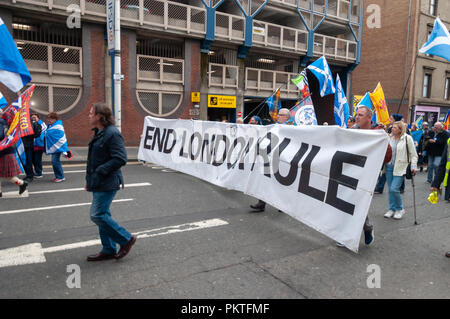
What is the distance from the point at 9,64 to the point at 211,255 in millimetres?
4378

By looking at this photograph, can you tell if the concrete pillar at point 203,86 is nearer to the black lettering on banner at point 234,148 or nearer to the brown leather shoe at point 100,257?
the black lettering on banner at point 234,148

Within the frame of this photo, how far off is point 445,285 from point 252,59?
77.7 ft

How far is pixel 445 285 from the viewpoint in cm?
344

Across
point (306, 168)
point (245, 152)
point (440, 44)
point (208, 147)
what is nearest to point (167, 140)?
point (208, 147)

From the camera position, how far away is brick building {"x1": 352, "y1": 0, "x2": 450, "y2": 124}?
2853 cm

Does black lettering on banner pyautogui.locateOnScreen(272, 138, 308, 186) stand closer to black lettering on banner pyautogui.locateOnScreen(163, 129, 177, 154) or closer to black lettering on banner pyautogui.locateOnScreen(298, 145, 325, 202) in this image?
black lettering on banner pyautogui.locateOnScreen(298, 145, 325, 202)

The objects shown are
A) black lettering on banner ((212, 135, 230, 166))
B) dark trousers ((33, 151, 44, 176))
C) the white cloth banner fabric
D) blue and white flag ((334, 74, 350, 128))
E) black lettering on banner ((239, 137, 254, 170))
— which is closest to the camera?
the white cloth banner fabric

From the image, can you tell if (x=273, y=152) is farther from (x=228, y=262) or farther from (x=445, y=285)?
(x=445, y=285)

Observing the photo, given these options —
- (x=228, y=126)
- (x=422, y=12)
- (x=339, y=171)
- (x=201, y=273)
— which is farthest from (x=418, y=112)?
(x=201, y=273)

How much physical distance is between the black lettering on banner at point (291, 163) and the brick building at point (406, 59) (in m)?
26.3

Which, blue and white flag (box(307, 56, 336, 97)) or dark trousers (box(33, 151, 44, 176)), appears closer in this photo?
dark trousers (box(33, 151, 44, 176))

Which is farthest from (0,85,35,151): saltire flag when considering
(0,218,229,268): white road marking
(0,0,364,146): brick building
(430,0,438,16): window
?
(430,0,438,16): window

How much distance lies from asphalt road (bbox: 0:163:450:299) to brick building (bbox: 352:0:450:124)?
26.3 m

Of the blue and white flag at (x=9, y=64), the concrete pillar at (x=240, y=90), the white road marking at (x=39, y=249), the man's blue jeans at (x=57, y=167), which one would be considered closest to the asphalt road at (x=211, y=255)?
the white road marking at (x=39, y=249)
